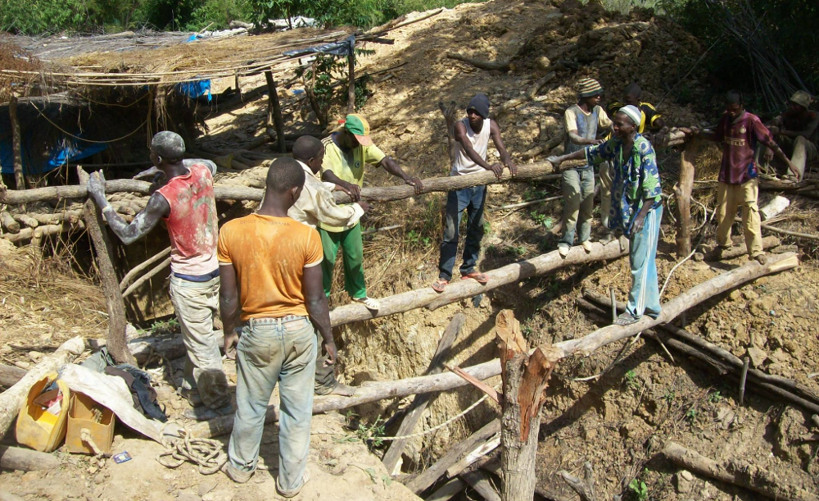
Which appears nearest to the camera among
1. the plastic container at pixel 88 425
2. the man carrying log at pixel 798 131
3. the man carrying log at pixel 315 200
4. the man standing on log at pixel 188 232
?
the plastic container at pixel 88 425

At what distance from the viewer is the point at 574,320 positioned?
→ 6863mm

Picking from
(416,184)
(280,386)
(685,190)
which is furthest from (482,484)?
(685,190)

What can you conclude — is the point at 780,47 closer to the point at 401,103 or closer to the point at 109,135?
the point at 401,103

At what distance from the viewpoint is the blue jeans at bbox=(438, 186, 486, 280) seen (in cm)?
582

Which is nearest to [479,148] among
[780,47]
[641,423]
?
[641,423]

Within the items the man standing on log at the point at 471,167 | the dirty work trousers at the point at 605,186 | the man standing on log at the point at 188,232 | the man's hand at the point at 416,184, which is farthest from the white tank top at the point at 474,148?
the man standing on log at the point at 188,232

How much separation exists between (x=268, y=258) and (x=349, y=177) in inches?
70.9

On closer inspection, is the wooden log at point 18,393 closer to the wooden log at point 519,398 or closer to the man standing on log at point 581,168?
the wooden log at point 519,398

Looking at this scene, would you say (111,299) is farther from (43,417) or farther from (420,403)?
(420,403)

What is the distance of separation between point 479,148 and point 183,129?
27.7 feet

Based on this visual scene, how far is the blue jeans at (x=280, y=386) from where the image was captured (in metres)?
3.64

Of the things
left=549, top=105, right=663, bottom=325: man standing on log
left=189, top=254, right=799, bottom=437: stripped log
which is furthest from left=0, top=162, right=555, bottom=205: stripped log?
left=189, top=254, right=799, bottom=437: stripped log

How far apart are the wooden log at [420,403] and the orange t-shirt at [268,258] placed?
11.1 feet

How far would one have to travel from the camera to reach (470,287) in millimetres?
5902
